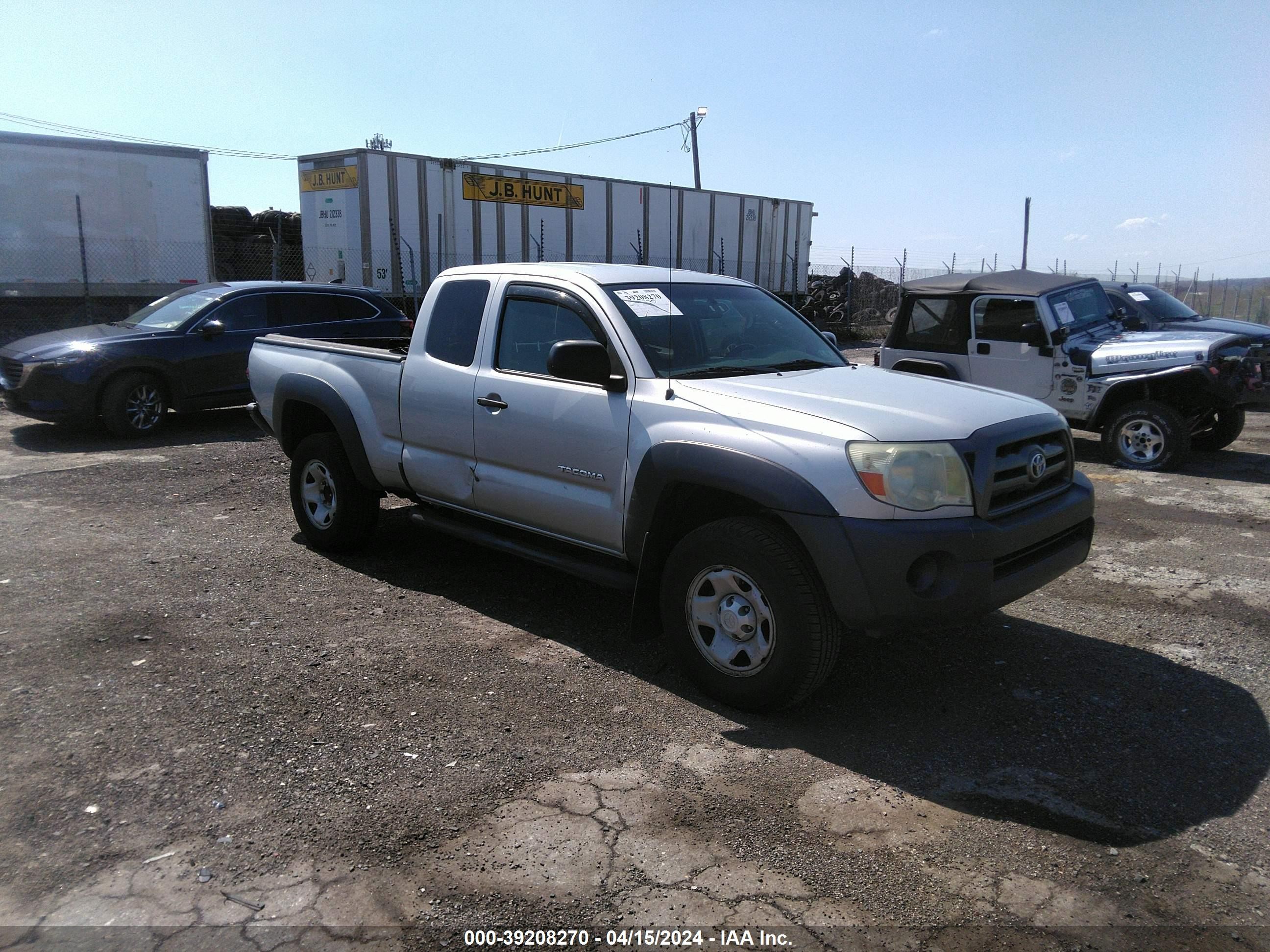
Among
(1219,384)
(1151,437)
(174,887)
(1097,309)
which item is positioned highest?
(1097,309)

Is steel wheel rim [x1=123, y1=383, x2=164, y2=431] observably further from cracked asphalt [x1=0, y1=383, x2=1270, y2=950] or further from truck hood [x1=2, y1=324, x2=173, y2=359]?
cracked asphalt [x1=0, y1=383, x2=1270, y2=950]

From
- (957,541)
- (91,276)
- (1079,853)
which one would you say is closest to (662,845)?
(1079,853)

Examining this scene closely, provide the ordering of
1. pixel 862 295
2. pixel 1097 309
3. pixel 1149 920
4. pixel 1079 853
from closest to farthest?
pixel 1149 920 < pixel 1079 853 < pixel 1097 309 < pixel 862 295

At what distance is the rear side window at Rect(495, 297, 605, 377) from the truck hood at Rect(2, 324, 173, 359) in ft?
23.5

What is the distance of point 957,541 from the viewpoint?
363 centimetres

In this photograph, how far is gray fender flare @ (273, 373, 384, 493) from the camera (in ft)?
19.4

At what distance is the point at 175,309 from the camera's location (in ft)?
36.4

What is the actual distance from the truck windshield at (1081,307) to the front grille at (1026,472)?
5857mm

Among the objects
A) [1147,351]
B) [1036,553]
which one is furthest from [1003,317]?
[1036,553]

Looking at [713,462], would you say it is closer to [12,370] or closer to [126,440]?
[126,440]

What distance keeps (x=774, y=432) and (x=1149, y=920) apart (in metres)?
2.05

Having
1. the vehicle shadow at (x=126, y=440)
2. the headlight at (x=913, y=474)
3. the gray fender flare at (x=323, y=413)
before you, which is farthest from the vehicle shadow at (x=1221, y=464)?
the vehicle shadow at (x=126, y=440)

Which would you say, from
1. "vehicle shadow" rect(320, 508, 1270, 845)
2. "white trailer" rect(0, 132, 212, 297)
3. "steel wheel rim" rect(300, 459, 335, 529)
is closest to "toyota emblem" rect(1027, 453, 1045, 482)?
"vehicle shadow" rect(320, 508, 1270, 845)

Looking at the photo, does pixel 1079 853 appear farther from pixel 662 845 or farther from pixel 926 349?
pixel 926 349
